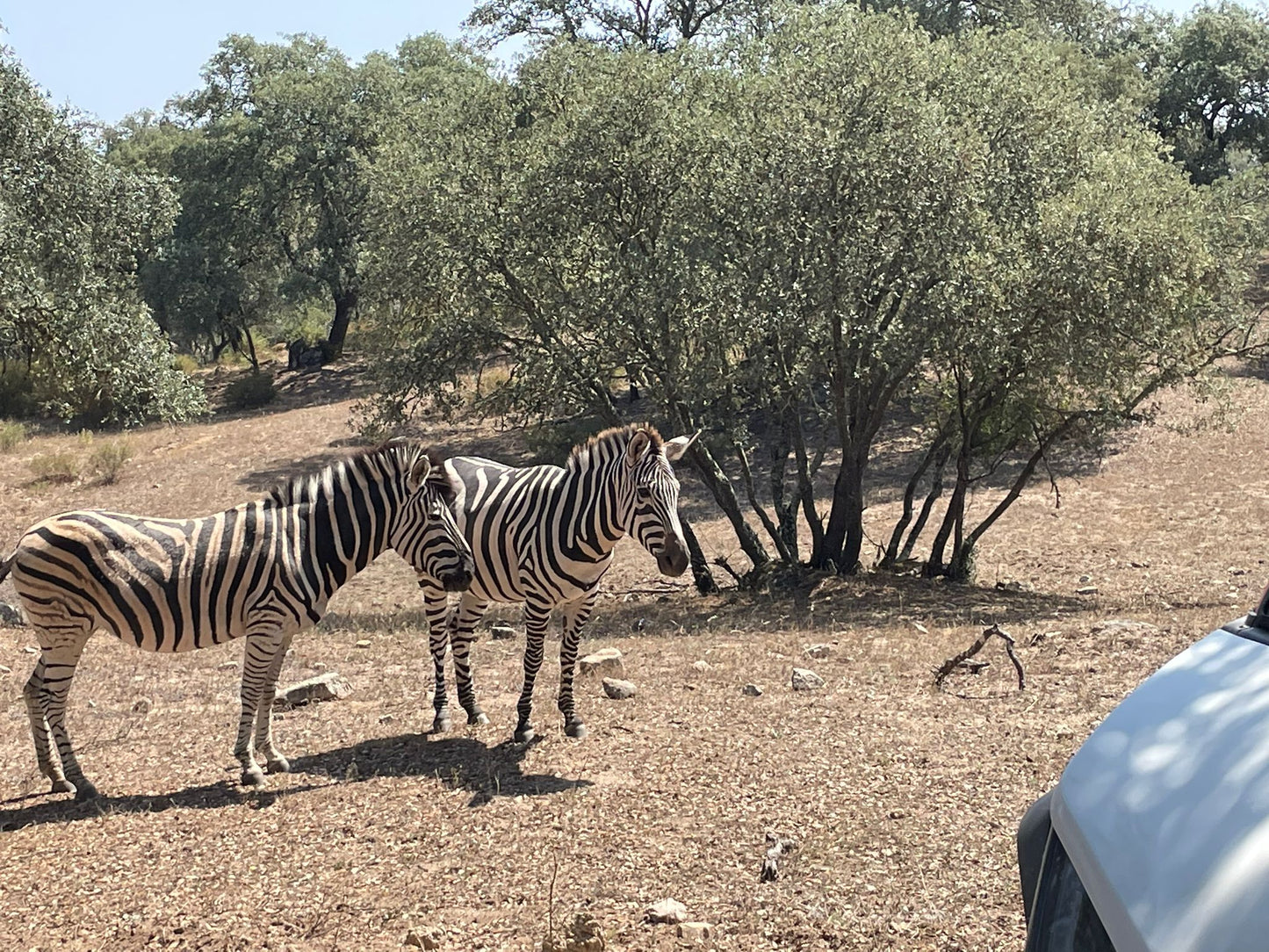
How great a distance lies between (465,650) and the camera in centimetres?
920

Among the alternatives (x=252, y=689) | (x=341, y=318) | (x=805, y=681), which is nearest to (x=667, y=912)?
(x=252, y=689)

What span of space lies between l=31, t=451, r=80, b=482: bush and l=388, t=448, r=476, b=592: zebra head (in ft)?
71.5

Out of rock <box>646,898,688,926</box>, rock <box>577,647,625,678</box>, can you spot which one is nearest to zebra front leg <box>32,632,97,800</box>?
rock <box>646,898,688,926</box>

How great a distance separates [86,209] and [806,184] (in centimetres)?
907

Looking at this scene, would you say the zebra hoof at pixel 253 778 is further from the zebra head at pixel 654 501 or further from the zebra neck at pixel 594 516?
the zebra head at pixel 654 501

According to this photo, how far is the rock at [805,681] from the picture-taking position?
32.2 feet

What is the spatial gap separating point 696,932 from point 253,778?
11.2ft

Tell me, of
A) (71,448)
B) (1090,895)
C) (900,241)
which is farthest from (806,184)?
(71,448)

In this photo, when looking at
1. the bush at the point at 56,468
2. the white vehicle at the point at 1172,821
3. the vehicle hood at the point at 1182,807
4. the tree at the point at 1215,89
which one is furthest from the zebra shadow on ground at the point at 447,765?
the tree at the point at 1215,89

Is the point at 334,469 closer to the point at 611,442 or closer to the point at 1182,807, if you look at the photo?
the point at 611,442

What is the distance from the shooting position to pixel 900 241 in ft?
47.0

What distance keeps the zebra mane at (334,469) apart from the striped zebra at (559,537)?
1.60 ft

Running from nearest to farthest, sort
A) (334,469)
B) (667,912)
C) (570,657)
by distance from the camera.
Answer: (667,912) → (334,469) → (570,657)

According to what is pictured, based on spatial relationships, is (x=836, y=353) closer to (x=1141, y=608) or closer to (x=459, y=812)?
(x=1141, y=608)
